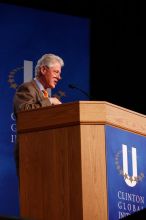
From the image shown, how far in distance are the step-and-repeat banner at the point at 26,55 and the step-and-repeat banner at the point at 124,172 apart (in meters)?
2.06

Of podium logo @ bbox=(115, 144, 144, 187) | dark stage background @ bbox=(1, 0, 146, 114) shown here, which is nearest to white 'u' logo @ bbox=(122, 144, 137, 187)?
podium logo @ bbox=(115, 144, 144, 187)

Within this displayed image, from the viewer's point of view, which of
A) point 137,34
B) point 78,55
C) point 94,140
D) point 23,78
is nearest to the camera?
point 94,140

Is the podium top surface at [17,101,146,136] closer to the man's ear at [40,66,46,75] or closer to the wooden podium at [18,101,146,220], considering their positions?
the wooden podium at [18,101,146,220]

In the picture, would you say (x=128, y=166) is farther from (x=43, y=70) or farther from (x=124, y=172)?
(x=43, y=70)

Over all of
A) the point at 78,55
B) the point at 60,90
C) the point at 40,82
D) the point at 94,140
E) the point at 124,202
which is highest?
the point at 78,55

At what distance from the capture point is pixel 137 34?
23.6 feet

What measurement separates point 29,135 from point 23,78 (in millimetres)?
2280

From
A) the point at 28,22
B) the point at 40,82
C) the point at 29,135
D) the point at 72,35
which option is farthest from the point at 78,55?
the point at 29,135

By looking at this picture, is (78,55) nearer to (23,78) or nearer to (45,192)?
(23,78)

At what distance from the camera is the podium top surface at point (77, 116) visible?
3926 millimetres

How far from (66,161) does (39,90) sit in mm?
961

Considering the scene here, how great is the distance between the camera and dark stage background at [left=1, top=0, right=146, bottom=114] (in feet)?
Result: 23.5

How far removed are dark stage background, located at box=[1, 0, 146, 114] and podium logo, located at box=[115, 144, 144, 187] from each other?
3058 mm

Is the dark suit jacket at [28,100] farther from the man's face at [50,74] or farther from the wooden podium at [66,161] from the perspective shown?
the wooden podium at [66,161]
